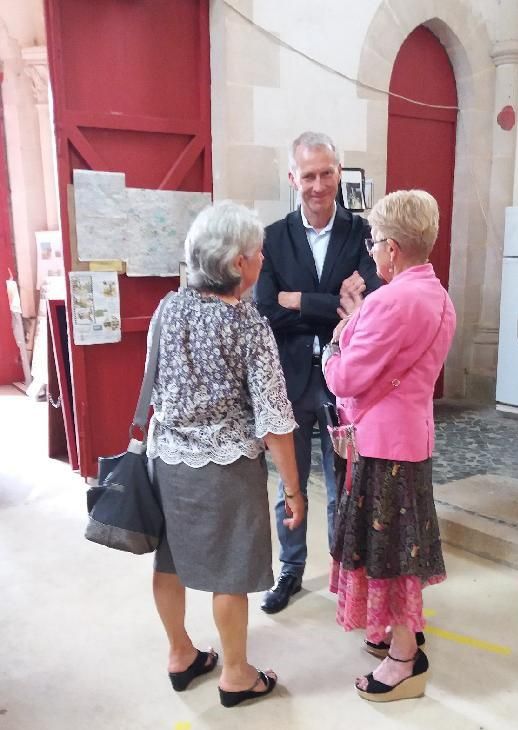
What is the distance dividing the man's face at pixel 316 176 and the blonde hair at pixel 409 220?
0.53 metres

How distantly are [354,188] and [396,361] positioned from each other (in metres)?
2.43

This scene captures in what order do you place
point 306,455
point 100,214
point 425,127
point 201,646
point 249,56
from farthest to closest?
1. point 425,127
2. point 249,56
3. point 100,214
4. point 306,455
5. point 201,646

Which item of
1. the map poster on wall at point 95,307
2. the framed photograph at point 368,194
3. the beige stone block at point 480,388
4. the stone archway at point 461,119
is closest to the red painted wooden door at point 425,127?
the stone archway at point 461,119

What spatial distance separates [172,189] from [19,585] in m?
2.15

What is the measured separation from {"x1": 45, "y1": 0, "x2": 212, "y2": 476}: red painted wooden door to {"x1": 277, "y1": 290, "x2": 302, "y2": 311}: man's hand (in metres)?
1.55

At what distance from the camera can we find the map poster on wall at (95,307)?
3367 mm

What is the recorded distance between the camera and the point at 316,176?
2180mm

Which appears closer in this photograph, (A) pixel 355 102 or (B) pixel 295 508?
(B) pixel 295 508

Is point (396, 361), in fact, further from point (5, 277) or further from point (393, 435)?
point (5, 277)

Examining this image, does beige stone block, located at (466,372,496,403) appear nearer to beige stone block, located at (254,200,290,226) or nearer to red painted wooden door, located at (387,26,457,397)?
red painted wooden door, located at (387,26,457,397)

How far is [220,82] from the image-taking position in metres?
3.54

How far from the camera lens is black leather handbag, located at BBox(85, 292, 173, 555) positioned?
1.71 metres

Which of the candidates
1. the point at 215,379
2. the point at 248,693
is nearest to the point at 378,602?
the point at 248,693

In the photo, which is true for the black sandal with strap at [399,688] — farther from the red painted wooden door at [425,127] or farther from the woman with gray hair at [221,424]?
the red painted wooden door at [425,127]
